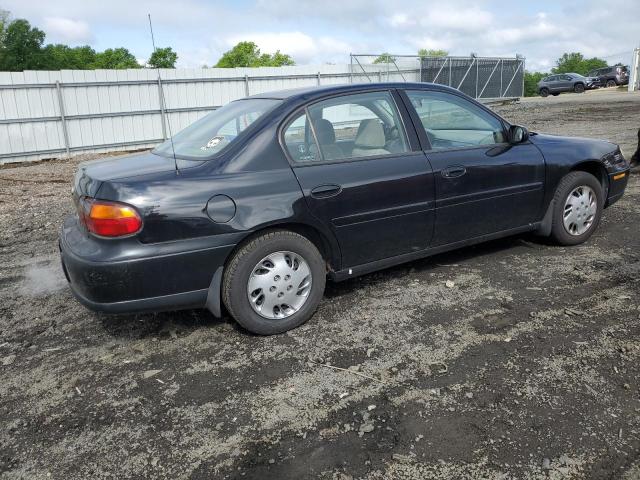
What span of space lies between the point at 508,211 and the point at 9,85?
14.6 meters

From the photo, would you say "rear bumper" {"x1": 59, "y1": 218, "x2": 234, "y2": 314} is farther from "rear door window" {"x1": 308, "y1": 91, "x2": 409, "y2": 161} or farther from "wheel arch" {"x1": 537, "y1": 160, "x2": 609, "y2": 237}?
"wheel arch" {"x1": 537, "y1": 160, "x2": 609, "y2": 237}

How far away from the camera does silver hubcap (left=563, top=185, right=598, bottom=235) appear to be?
16.3 ft

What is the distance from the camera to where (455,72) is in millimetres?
24375

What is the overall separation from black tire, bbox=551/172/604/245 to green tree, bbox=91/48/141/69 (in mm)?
85119

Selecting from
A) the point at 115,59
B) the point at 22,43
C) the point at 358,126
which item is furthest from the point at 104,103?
the point at 115,59

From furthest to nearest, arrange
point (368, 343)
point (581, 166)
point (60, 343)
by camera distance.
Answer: point (581, 166)
point (60, 343)
point (368, 343)

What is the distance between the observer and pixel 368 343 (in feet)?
11.4

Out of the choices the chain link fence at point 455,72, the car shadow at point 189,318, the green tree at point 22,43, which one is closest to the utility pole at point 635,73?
the chain link fence at point 455,72

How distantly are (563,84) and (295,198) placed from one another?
134 feet

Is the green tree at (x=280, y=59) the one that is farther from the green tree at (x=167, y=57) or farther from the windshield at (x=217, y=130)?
the windshield at (x=217, y=130)

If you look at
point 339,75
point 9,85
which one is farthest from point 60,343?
point 339,75

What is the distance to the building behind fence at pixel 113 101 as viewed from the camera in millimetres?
14977

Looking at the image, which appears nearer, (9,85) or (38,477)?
(38,477)

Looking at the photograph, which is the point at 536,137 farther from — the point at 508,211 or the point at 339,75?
the point at 339,75
